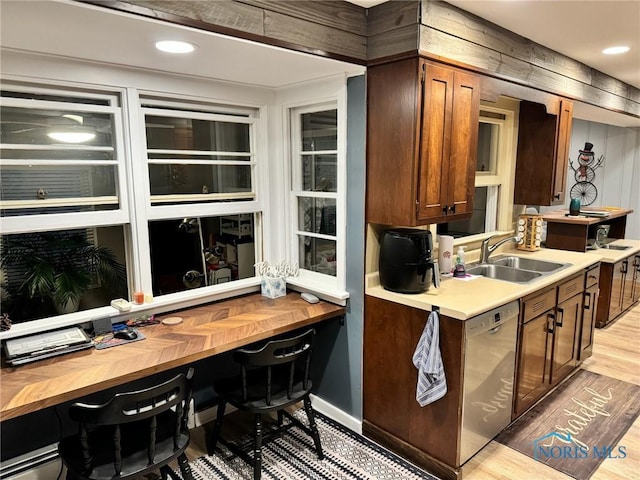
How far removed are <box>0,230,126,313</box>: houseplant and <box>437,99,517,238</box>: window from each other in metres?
2.39

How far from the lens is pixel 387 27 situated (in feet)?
7.23

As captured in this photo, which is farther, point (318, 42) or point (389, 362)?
point (389, 362)

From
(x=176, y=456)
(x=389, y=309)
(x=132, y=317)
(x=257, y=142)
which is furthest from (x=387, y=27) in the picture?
(x=176, y=456)

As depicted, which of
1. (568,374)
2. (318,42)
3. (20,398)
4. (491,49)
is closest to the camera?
(20,398)

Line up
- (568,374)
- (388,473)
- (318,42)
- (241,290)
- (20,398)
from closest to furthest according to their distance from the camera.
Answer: (20,398), (318,42), (388,473), (241,290), (568,374)

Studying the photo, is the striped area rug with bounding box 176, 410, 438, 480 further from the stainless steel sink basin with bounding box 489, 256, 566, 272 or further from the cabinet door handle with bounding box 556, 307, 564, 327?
the stainless steel sink basin with bounding box 489, 256, 566, 272

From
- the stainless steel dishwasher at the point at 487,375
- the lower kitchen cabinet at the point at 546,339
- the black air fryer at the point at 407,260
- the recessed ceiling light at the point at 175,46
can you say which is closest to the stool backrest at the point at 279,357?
the black air fryer at the point at 407,260

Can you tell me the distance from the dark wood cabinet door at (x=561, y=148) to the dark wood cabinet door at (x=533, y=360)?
122 centimetres

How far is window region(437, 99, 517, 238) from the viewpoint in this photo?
3.49m

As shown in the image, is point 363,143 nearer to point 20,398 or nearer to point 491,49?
point 491,49

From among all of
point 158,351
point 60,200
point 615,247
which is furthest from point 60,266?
point 615,247

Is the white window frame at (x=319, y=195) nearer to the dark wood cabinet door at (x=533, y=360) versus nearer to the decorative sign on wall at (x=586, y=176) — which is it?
the dark wood cabinet door at (x=533, y=360)

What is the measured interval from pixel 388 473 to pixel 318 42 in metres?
2.22

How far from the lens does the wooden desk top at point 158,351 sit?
5.43 feet
